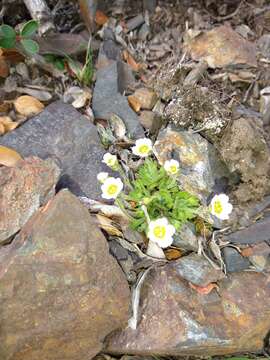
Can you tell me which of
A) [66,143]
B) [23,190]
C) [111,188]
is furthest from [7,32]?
[111,188]

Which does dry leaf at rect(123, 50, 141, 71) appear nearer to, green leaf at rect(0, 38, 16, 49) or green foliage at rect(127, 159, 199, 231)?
green leaf at rect(0, 38, 16, 49)

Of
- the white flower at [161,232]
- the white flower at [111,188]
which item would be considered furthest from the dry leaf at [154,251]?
the white flower at [111,188]

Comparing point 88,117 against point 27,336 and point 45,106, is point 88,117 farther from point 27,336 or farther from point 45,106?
point 27,336

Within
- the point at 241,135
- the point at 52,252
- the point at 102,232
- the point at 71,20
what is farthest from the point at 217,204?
the point at 71,20

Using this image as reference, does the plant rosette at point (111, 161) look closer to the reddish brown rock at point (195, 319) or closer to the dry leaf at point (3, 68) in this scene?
the reddish brown rock at point (195, 319)

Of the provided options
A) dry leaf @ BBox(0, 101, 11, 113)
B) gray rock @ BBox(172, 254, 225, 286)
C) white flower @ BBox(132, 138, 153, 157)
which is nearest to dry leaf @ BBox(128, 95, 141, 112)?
white flower @ BBox(132, 138, 153, 157)

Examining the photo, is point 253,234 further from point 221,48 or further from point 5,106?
point 5,106
